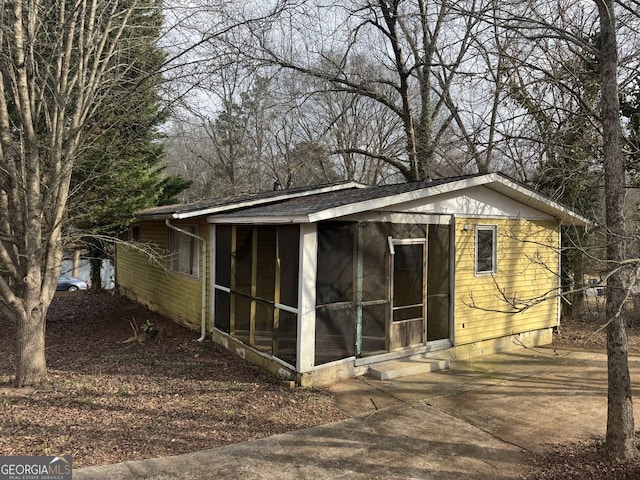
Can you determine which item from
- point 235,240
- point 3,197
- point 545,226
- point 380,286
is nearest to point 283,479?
point 380,286

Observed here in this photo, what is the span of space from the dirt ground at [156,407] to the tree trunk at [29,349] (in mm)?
210

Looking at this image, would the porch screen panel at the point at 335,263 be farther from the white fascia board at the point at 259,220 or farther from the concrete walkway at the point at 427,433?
the concrete walkway at the point at 427,433

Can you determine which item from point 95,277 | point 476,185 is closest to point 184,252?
point 476,185

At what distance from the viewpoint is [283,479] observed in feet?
13.4

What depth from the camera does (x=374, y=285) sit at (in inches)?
279

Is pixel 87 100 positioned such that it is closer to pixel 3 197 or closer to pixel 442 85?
pixel 3 197

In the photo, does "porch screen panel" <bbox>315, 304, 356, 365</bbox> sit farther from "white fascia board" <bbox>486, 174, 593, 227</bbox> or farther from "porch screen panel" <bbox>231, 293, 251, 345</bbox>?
"white fascia board" <bbox>486, 174, 593, 227</bbox>

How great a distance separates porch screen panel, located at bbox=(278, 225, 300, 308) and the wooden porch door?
5.78 feet

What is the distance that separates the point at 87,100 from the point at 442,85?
43.3 ft

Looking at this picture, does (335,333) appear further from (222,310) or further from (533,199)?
(533,199)

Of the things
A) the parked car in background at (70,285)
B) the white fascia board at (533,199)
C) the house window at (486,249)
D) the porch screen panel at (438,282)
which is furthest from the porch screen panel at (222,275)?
the parked car in background at (70,285)

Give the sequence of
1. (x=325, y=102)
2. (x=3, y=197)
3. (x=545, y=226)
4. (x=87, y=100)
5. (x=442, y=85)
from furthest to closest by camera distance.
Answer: (x=325, y=102) → (x=442, y=85) → (x=545, y=226) → (x=87, y=100) → (x=3, y=197)

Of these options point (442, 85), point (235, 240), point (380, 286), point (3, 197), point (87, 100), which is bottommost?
point (380, 286)

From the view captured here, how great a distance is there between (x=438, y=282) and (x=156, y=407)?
5.04m
